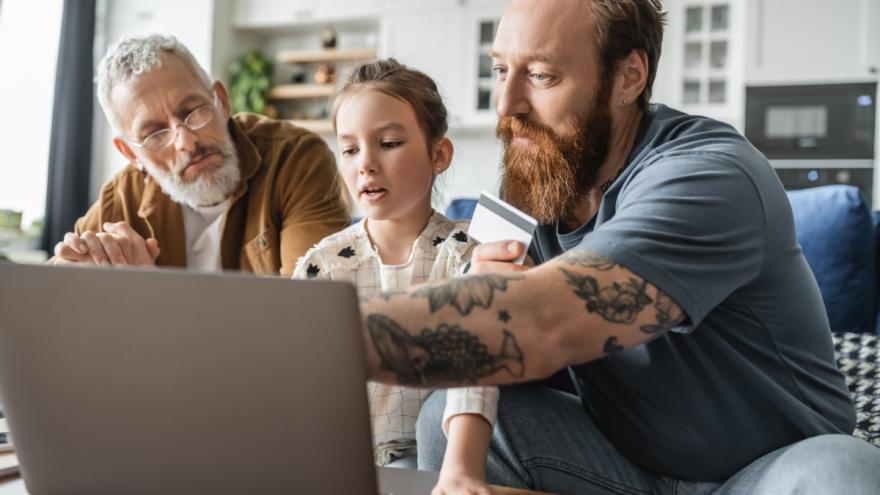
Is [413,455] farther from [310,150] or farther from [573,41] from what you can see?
[310,150]

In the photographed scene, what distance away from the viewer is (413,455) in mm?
1396

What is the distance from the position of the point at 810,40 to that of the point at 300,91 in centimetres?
311

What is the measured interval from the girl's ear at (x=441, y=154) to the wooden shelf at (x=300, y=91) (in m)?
3.80

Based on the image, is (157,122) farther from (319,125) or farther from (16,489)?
(319,125)

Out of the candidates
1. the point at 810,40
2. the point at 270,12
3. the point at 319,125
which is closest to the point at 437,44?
the point at 319,125

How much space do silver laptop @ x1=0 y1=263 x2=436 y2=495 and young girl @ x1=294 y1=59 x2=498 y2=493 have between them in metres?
0.67

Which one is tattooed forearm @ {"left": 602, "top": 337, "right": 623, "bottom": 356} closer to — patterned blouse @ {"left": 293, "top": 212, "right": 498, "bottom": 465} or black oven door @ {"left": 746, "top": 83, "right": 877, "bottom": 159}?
patterned blouse @ {"left": 293, "top": 212, "right": 498, "bottom": 465}

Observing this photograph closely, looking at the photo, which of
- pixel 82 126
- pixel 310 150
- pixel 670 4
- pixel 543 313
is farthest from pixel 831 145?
pixel 82 126

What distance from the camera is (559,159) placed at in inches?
50.2

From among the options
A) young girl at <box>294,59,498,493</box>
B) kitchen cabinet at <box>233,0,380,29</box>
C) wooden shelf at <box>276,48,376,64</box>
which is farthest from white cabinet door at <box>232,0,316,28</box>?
young girl at <box>294,59,498,493</box>

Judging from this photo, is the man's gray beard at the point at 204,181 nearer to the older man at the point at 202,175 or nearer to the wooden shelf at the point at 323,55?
the older man at the point at 202,175

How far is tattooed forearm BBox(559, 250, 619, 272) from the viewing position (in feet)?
2.77

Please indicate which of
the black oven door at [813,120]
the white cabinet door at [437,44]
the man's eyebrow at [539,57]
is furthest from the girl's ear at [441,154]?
the white cabinet door at [437,44]

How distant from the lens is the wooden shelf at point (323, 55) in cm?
523
